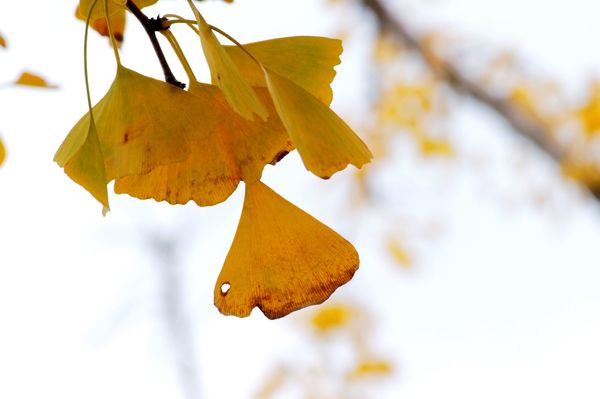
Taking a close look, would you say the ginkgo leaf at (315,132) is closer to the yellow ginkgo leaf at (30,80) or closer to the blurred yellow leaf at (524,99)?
the yellow ginkgo leaf at (30,80)

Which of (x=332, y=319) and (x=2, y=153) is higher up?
(x=2, y=153)

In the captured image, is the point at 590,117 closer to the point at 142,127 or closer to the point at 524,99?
the point at 524,99

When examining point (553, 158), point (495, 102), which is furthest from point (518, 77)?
Result: point (553, 158)

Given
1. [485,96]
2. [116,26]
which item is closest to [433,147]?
[485,96]

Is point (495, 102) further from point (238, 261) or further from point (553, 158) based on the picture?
point (238, 261)

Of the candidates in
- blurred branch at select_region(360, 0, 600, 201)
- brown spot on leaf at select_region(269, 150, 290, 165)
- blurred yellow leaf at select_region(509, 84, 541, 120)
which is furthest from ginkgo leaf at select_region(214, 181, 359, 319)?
blurred yellow leaf at select_region(509, 84, 541, 120)

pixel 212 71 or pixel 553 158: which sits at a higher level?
pixel 212 71

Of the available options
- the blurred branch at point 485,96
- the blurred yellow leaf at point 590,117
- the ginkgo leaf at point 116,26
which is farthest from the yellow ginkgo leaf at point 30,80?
the blurred yellow leaf at point 590,117
